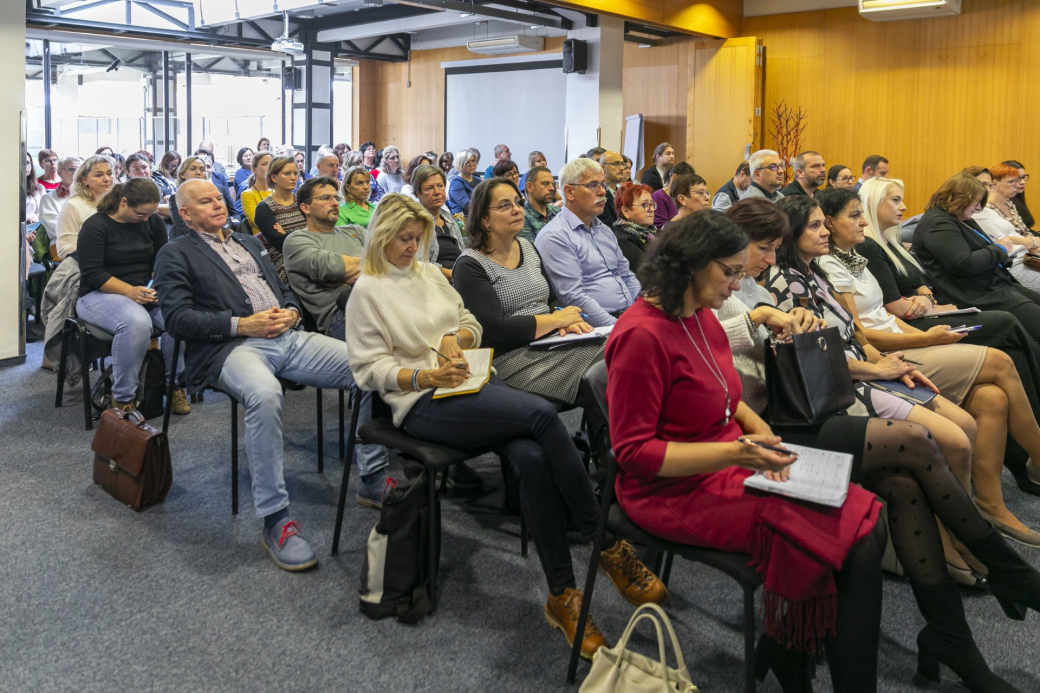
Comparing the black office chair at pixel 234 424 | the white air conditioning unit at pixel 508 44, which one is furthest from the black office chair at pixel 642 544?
the white air conditioning unit at pixel 508 44

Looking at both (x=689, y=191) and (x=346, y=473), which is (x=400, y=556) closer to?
(x=346, y=473)

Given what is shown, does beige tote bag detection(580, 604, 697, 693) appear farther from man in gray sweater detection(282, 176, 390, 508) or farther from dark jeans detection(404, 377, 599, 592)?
man in gray sweater detection(282, 176, 390, 508)

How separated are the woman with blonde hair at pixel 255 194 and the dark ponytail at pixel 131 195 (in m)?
0.62

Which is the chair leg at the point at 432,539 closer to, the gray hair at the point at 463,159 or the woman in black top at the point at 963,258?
the woman in black top at the point at 963,258

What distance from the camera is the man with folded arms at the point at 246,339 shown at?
2.74 metres

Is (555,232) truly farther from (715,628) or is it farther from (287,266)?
(715,628)

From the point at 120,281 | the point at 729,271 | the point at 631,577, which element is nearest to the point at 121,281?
the point at 120,281

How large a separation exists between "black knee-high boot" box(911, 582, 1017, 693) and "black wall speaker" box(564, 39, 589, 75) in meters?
8.53

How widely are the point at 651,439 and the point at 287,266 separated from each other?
2.39 metres

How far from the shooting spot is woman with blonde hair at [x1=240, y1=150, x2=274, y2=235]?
212 inches

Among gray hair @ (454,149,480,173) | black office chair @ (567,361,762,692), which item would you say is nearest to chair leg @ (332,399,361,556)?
black office chair @ (567,361,762,692)

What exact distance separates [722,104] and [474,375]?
336 inches

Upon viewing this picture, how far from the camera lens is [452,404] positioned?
95.3 inches

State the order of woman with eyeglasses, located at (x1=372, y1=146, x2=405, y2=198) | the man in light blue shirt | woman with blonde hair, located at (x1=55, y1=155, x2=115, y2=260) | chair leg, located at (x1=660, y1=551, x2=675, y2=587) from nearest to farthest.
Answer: chair leg, located at (x1=660, y1=551, x2=675, y2=587), the man in light blue shirt, woman with blonde hair, located at (x1=55, y1=155, x2=115, y2=260), woman with eyeglasses, located at (x1=372, y1=146, x2=405, y2=198)
